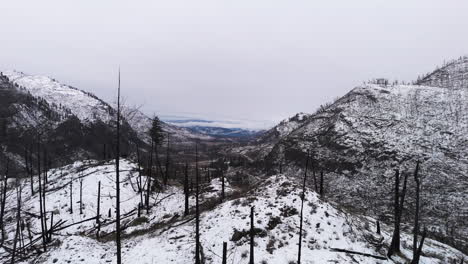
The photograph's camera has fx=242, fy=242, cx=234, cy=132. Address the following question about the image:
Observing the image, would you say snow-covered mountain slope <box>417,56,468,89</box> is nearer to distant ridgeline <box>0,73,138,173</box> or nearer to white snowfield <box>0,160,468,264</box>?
white snowfield <box>0,160,468,264</box>

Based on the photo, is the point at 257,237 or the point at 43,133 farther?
the point at 43,133

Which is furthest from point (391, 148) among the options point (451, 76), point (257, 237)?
point (257, 237)

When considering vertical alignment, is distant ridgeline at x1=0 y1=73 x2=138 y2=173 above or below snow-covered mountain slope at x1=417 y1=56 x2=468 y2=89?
below

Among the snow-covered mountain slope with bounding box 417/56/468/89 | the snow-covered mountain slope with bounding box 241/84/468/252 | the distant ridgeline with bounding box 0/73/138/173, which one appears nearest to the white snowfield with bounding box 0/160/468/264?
the snow-covered mountain slope with bounding box 241/84/468/252

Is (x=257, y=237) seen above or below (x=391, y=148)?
below

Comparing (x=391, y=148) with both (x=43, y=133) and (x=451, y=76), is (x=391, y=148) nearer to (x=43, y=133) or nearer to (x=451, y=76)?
(x=451, y=76)

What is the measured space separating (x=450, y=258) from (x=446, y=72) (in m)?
91.1

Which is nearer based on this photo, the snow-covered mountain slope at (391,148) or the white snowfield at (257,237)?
the white snowfield at (257,237)

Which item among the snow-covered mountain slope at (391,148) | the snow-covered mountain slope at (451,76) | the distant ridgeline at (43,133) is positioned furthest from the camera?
the distant ridgeline at (43,133)

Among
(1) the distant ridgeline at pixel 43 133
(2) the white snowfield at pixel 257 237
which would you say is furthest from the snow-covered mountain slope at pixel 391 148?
(1) the distant ridgeline at pixel 43 133

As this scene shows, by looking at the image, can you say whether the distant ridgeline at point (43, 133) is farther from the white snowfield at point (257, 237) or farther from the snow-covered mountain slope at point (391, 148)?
the white snowfield at point (257, 237)

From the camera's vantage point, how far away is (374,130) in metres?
67.6

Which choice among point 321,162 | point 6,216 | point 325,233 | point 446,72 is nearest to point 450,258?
point 325,233

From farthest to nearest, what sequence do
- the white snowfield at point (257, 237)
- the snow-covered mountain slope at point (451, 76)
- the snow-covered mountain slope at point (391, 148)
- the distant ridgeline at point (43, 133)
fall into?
the distant ridgeline at point (43, 133), the snow-covered mountain slope at point (451, 76), the snow-covered mountain slope at point (391, 148), the white snowfield at point (257, 237)
